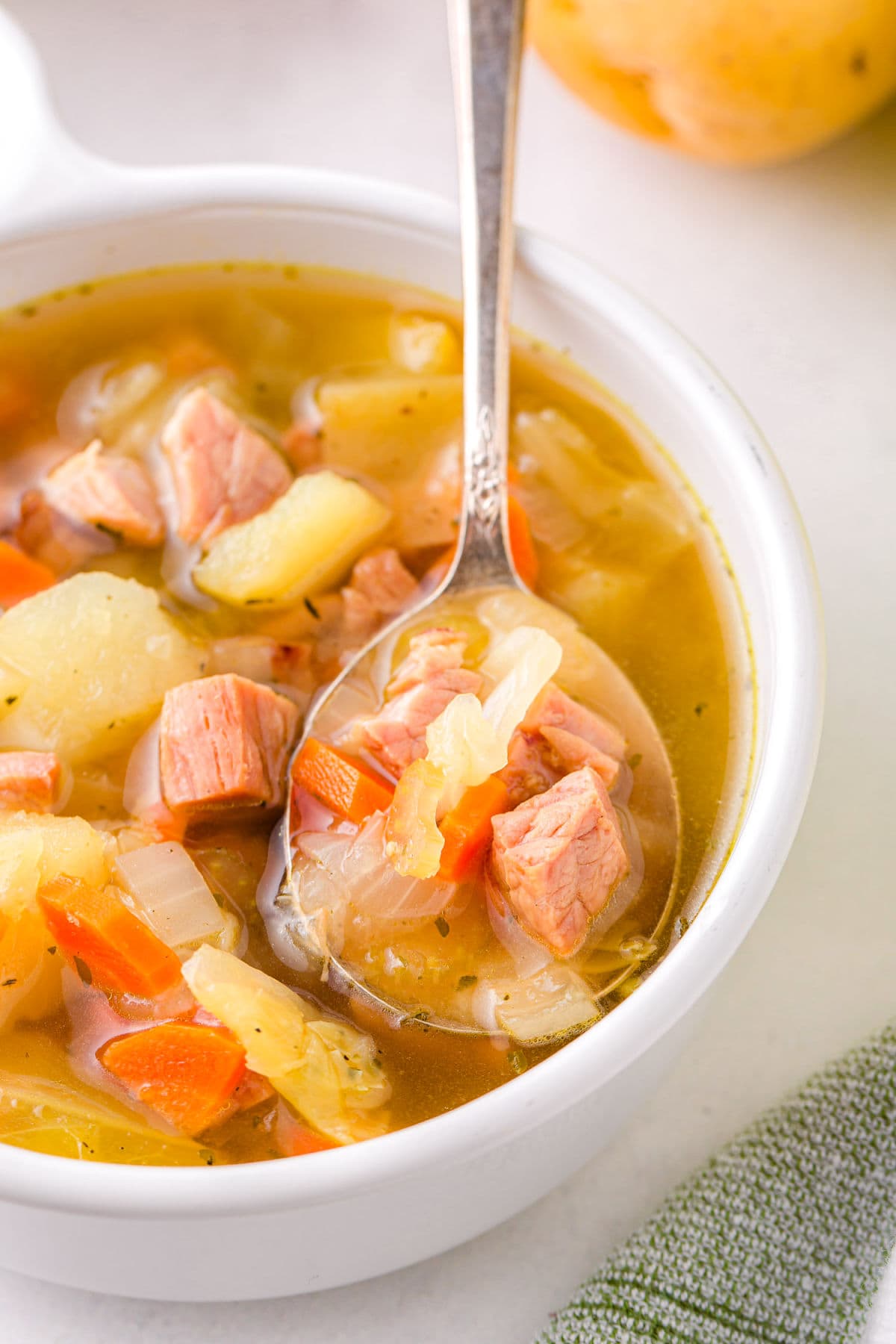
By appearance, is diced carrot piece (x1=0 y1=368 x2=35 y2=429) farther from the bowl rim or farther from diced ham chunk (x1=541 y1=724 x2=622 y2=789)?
diced ham chunk (x1=541 y1=724 x2=622 y2=789)

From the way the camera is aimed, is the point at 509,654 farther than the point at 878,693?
No

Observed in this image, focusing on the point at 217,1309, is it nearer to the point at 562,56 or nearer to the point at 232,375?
the point at 232,375

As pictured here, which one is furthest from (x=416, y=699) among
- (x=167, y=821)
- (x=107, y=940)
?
(x=107, y=940)

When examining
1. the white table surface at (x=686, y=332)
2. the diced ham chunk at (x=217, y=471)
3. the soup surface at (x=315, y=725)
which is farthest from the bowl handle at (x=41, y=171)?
the white table surface at (x=686, y=332)

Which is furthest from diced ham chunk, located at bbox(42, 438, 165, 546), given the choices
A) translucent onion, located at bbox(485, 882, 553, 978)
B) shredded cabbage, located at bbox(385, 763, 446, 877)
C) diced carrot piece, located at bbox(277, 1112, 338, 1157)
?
diced carrot piece, located at bbox(277, 1112, 338, 1157)

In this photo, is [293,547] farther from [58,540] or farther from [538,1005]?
[538,1005]

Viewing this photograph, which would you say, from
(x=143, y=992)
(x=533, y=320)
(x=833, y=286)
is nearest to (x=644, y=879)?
(x=143, y=992)
